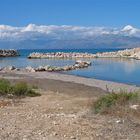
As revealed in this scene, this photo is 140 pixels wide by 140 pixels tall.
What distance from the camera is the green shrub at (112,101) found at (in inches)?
524

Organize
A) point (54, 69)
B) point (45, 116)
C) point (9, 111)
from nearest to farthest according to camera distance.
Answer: point (45, 116), point (9, 111), point (54, 69)

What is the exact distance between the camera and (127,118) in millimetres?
12117

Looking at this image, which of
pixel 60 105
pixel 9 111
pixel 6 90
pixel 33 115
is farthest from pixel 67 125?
pixel 6 90

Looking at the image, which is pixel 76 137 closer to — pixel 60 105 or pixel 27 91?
pixel 60 105

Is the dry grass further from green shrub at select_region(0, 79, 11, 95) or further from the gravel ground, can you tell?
green shrub at select_region(0, 79, 11, 95)

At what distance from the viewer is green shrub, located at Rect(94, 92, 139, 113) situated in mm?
13303

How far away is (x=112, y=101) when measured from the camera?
1375 centimetres

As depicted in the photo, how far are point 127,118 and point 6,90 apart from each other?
839 centimetres

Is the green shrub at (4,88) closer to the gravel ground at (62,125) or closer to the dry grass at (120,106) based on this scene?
the gravel ground at (62,125)

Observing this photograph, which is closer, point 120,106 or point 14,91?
point 120,106

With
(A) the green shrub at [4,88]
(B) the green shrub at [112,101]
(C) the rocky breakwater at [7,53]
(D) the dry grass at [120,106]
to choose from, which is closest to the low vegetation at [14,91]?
(A) the green shrub at [4,88]

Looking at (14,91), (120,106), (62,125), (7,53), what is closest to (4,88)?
(14,91)

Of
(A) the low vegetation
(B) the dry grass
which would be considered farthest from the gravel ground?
(A) the low vegetation

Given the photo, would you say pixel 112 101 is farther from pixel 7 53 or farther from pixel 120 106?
pixel 7 53
